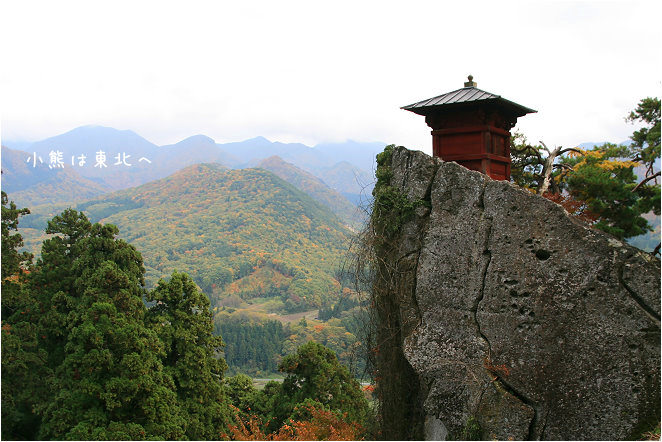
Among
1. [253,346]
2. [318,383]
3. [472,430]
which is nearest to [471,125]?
[472,430]

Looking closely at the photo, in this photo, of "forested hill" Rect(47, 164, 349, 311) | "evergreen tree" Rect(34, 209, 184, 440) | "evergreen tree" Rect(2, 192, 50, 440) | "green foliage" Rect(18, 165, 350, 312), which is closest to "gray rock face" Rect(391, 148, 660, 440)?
"evergreen tree" Rect(34, 209, 184, 440)

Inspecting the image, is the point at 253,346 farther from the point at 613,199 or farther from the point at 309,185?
the point at 309,185

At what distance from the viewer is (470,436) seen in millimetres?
7664

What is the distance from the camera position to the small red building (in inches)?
366

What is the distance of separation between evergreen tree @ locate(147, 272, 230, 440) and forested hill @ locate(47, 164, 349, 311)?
248 feet

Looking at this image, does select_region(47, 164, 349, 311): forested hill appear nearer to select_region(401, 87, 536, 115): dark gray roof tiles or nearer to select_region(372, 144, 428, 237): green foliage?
select_region(372, 144, 428, 237): green foliage

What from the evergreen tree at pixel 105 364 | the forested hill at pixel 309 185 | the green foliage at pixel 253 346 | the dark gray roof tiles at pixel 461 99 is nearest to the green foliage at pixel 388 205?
the dark gray roof tiles at pixel 461 99

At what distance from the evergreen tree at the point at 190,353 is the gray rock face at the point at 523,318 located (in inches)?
295

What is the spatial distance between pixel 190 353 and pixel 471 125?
9604mm

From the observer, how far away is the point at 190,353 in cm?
1375

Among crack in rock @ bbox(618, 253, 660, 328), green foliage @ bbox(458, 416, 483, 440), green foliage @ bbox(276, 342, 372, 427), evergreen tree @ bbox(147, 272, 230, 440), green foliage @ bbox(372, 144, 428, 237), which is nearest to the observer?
crack in rock @ bbox(618, 253, 660, 328)

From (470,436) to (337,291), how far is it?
8648 centimetres

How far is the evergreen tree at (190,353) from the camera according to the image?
13570 millimetres

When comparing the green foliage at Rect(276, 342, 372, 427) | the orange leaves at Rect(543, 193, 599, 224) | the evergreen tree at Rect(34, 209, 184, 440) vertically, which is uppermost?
the orange leaves at Rect(543, 193, 599, 224)
